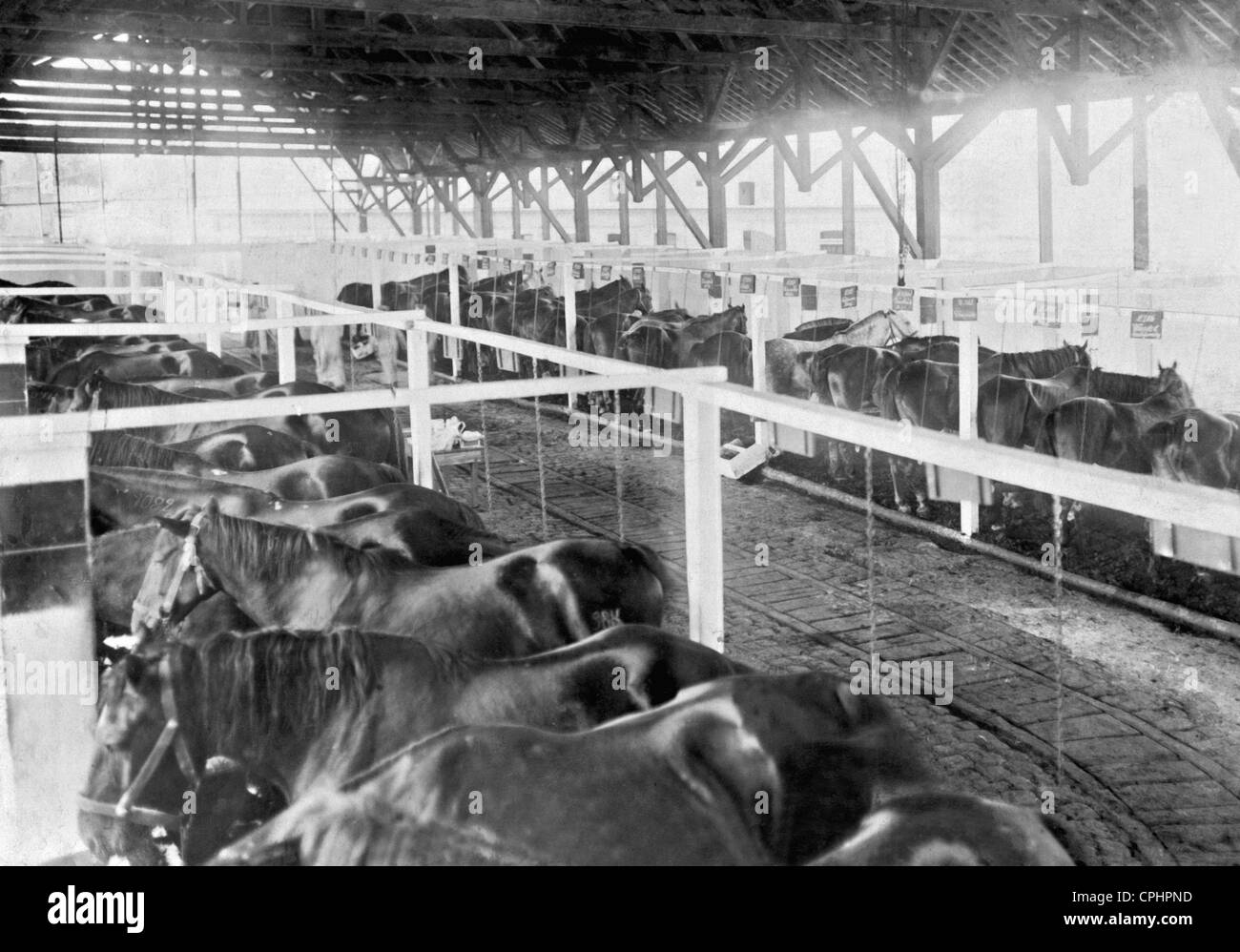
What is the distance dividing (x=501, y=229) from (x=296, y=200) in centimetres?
672

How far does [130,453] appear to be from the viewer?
4730 mm

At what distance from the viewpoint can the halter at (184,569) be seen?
10.2 ft

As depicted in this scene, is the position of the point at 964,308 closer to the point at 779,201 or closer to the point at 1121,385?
the point at 1121,385

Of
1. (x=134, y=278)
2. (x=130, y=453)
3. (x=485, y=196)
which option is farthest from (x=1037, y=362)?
(x=485, y=196)

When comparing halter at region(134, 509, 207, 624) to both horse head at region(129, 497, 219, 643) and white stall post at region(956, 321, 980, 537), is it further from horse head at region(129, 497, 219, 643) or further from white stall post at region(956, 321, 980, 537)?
white stall post at region(956, 321, 980, 537)

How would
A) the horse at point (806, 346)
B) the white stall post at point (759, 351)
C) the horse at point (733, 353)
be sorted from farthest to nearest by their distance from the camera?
the horse at point (733, 353), the horse at point (806, 346), the white stall post at point (759, 351)

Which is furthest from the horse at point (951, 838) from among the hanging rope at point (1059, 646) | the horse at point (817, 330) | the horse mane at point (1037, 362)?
the horse at point (817, 330)

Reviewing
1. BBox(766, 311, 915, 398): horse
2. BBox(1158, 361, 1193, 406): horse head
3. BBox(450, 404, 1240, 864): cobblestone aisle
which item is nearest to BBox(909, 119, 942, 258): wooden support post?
BBox(766, 311, 915, 398): horse

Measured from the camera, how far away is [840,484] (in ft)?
36.1

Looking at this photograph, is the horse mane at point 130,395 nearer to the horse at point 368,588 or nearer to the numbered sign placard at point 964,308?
the horse at point 368,588

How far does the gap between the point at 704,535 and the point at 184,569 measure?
1.29 meters

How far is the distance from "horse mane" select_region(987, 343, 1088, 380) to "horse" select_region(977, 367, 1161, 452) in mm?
516

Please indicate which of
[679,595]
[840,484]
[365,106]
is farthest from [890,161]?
[679,595]
